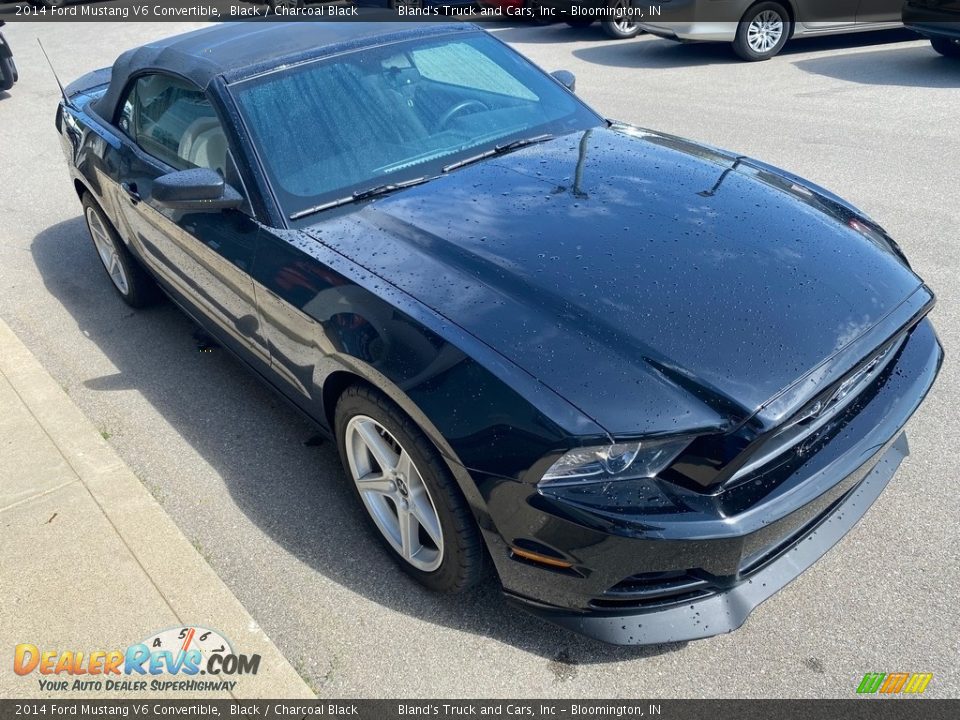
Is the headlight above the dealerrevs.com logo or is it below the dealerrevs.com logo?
above

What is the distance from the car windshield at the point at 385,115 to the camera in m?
3.07

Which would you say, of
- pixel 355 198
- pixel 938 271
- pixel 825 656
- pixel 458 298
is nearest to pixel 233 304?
pixel 355 198

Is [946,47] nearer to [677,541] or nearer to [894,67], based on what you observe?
[894,67]

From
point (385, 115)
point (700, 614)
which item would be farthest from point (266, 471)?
point (700, 614)

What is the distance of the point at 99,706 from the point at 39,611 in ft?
1.63

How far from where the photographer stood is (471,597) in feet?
8.86

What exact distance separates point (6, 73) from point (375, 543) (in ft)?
33.9

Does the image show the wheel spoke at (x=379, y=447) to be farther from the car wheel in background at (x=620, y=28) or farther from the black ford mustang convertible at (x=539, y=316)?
the car wheel in background at (x=620, y=28)

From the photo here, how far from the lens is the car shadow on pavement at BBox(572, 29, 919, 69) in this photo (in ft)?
32.8

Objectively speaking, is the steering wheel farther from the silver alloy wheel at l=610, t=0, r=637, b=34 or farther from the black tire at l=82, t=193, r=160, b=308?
the silver alloy wheel at l=610, t=0, r=637, b=34

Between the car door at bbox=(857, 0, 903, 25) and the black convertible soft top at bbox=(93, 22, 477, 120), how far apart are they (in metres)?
7.59

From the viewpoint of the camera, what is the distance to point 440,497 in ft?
7.80

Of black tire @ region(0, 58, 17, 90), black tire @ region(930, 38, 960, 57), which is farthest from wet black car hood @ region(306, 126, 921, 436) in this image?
black tire @ region(0, 58, 17, 90)

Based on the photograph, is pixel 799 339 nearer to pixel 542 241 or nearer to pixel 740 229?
pixel 740 229
